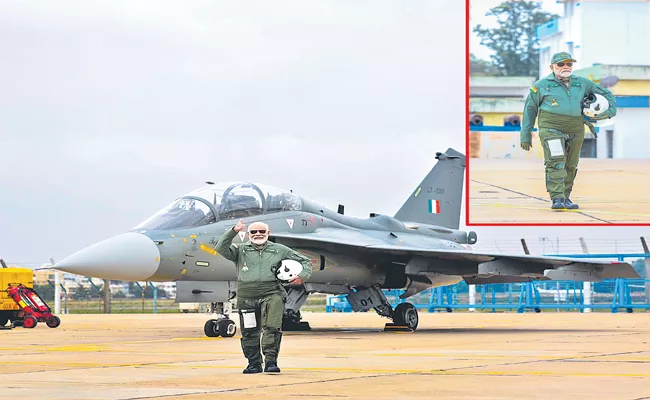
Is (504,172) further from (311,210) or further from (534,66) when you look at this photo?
(311,210)

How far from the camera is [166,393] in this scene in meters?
6.95

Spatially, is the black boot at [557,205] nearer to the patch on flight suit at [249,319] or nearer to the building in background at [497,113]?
the building in background at [497,113]

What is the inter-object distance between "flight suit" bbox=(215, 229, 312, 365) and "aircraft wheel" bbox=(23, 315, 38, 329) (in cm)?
1217

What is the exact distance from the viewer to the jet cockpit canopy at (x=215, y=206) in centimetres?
1532

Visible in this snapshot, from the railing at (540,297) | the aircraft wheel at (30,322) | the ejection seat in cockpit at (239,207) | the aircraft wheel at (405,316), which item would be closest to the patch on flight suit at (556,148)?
the railing at (540,297)

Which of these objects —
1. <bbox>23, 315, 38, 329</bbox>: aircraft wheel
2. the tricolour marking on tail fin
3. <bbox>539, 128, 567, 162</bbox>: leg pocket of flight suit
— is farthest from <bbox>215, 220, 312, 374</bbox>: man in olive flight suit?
<bbox>539, 128, 567, 162</bbox>: leg pocket of flight suit

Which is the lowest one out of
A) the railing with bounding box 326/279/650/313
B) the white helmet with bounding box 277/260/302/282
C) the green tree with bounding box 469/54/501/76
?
the railing with bounding box 326/279/650/313

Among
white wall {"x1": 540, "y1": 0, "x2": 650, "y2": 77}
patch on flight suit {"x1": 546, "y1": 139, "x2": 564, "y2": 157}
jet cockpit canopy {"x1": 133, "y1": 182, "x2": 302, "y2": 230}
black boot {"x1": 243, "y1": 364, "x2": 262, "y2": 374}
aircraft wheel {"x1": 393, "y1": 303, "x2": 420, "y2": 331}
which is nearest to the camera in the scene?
black boot {"x1": 243, "y1": 364, "x2": 262, "y2": 374}

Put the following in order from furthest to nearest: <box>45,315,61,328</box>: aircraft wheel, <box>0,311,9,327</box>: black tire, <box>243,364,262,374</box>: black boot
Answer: <box>0,311,9,327</box>: black tire → <box>45,315,61,328</box>: aircraft wheel → <box>243,364,262,374</box>: black boot

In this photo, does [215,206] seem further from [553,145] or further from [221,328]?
[553,145]

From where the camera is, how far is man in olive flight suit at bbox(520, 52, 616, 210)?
83.8ft

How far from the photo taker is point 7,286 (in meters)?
20.0

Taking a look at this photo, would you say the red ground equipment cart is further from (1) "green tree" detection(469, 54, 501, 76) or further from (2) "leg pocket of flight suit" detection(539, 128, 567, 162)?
(1) "green tree" detection(469, 54, 501, 76)

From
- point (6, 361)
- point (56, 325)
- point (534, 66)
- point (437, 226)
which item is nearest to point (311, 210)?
point (437, 226)
